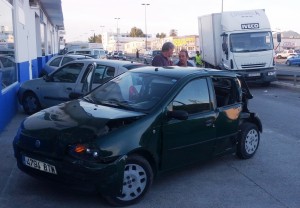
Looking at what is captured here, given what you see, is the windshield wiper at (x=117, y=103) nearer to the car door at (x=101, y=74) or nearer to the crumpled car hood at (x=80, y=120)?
the crumpled car hood at (x=80, y=120)

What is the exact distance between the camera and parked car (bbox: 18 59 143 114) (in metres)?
9.32

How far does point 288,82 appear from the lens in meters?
19.8

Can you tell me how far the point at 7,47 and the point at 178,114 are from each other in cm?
721

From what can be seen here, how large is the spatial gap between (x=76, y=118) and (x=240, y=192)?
234cm

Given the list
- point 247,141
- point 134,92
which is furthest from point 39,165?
point 247,141

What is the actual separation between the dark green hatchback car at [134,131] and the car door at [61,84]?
3.92 m

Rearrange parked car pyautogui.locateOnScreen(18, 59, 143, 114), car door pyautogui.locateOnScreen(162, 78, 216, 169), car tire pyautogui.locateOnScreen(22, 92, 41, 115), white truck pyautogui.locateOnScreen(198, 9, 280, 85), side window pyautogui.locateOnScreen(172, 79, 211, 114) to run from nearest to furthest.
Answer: car door pyautogui.locateOnScreen(162, 78, 216, 169)
side window pyautogui.locateOnScreen(172, 79, 211, 114)
parked car pyautogui.locateOnScreen(18, 59, 143, 114)
car tire pyautogui.locateOnScreen(22, 92, 41, 115)
white truck pyautogui.locateOnScreen(198, 9, 280, 85)

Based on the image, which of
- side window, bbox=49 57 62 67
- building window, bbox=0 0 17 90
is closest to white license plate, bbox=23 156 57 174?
building window, bbox=0 0 17 90

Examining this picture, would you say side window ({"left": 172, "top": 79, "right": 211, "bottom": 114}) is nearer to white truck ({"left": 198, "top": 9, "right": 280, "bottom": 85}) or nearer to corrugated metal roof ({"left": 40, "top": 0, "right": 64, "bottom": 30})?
white truck ({"left": 198, "top": 9, "right": 280, "bottom": 85})

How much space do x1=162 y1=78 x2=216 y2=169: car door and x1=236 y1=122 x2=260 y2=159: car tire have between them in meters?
0.99

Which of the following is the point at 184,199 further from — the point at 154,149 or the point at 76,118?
the point at 76,118

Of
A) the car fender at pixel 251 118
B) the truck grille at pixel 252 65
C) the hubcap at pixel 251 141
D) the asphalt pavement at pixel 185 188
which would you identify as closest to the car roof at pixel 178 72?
the car fender at pixel 251 118

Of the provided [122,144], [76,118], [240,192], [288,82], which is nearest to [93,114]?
[76,118]

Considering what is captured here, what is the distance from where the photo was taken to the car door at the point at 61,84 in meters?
10.0
